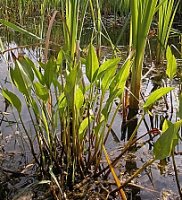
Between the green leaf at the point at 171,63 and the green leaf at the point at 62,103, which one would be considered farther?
the green leaf at the point at 171,63

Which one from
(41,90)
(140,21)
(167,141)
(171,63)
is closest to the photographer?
(167,141)

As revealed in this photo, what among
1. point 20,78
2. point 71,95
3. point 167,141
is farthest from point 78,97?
point 167,141

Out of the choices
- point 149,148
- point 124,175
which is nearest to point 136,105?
point 149,148

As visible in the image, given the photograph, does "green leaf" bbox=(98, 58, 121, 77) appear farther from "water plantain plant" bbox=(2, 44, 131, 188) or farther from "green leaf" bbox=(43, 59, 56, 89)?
"green leaf" bbox=(43, 59, 56, 89)

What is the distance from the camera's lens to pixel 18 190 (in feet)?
3.10

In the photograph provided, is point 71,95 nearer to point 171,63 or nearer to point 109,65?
point 109,65

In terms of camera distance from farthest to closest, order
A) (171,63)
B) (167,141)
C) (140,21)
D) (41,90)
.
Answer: (140,21)
(171,63)
(41,90)
(167,141)

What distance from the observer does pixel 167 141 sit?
29.9 inches

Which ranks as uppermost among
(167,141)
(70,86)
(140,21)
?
(140,21)

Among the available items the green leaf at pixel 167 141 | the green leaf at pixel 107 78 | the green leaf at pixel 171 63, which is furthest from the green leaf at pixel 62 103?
the green leaf at pixel 171 63

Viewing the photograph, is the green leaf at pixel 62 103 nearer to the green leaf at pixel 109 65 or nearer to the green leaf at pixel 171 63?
the green leaf at pixel 109 65

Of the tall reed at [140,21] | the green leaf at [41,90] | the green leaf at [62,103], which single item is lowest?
the green leaf at [62,103]

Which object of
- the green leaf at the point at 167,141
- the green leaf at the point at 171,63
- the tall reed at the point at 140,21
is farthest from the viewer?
the tall reed at the point at 140,21

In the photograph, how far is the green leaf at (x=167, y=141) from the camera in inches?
29.2
